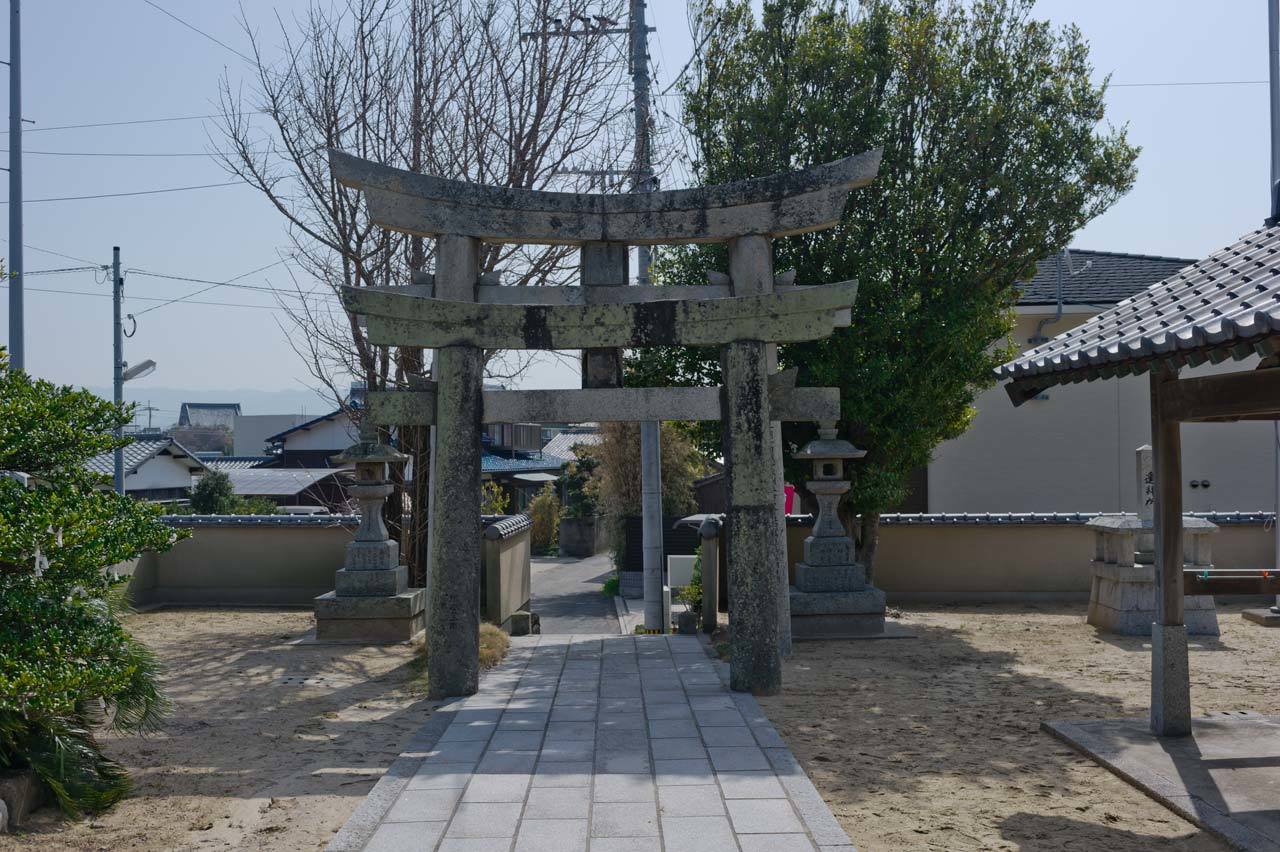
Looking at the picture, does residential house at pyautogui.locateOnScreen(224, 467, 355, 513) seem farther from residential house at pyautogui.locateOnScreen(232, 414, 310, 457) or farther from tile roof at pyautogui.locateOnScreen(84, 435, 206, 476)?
residential house at pyautogui.locateOnScreen(232, 414, 310, 457)

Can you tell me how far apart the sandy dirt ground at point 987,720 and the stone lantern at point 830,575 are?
37 cm

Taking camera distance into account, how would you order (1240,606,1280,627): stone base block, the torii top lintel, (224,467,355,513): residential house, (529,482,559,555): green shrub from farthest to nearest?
1. (529,482,559,555): green shrub
2. (224,467,355,513): residential house
3. (1240,606,1280,627): stone base block
4. the torii top lintel

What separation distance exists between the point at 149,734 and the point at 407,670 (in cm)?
293

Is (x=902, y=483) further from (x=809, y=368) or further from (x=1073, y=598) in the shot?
(x=1073, y=598)

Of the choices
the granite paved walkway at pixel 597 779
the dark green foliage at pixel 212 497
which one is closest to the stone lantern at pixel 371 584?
the granite paved walkway at pixel 597 779

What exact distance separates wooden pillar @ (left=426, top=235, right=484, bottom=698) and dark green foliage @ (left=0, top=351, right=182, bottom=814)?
2.61 metres

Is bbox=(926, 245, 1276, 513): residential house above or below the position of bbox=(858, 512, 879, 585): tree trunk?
above

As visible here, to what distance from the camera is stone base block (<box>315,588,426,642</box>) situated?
11.7 metres

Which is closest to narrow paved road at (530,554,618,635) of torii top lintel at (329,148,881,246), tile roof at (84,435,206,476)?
torii top lintel at (329,148,881,246)

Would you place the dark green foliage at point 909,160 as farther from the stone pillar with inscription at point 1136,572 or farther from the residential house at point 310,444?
the residential house at point 310,444

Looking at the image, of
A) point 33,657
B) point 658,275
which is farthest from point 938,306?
point 33,657

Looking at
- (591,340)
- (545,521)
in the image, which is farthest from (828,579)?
(545,521)

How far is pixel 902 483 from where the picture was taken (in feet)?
42.1

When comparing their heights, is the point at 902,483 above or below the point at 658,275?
below
